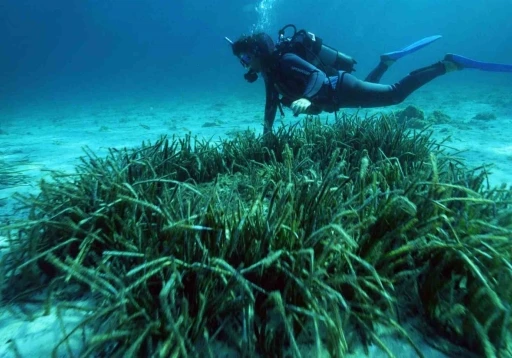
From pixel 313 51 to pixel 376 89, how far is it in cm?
183

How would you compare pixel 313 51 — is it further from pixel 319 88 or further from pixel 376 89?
pixel 319 88

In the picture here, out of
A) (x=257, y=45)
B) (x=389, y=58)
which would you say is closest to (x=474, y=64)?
(x=389, y=58)

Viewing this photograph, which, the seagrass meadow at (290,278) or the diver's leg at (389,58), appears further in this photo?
the diver's leg at (389,58)

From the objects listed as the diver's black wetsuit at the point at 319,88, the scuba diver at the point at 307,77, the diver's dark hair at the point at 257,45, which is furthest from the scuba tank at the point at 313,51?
the diver's black wetsuit at the point at 319,88

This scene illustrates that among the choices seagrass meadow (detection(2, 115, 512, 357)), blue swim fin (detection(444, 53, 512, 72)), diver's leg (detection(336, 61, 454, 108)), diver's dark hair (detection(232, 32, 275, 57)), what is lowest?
seagrass meadow (detection(2, 115, 512, 357))

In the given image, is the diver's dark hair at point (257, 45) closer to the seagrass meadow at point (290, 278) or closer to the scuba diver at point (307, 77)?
the scuba diver at point (307, 77)

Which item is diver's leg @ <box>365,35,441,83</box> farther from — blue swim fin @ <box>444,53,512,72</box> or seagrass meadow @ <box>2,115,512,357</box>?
seagrass meadow @ <box>2,115,512,357</box>

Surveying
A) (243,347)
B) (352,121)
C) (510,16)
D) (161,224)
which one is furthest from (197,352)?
(510,16)

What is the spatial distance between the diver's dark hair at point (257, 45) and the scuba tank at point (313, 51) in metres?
0.35

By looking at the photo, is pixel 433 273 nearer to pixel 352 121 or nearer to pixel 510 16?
pixel 352 121

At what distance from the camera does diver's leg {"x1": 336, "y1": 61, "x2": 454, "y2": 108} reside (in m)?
6.91

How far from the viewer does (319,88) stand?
596cm

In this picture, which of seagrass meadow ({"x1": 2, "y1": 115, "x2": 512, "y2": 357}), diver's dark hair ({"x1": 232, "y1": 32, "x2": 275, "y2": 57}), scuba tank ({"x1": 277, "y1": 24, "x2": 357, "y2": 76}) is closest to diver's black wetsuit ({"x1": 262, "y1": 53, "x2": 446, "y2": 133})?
diver's dark hair ({"x1": 232, "y1": 32, "x2": 275, "y2": 57})

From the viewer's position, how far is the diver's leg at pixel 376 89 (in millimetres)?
6910
